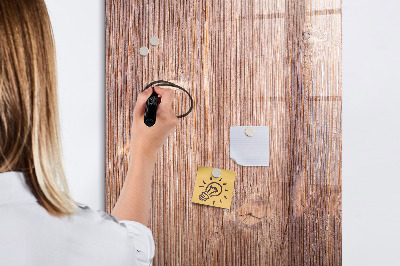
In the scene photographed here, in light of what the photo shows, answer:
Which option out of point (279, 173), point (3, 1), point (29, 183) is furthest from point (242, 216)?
point (3, 1)

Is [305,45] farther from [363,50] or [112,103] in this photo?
[112,103]

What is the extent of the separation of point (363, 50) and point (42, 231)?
74 centimetres

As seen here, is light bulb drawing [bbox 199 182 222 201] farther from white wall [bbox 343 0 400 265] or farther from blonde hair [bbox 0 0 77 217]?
blonde hair [bbox 0 0 77 217]

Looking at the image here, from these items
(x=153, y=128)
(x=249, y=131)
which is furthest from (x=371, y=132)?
(x=153, y=128)

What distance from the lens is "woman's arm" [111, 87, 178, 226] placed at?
2.00ft

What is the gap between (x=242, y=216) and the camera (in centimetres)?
85

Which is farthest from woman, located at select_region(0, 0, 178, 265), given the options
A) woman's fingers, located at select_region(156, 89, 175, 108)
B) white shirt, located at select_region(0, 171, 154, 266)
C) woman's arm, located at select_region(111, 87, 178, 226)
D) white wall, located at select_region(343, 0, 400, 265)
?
white wall, located at select_region(343, 0, 400, 265)

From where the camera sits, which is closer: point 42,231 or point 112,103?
point 42,231

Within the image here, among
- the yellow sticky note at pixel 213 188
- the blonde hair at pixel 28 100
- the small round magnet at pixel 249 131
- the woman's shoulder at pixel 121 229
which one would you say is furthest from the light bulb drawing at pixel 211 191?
the blonde hair at pixel 28 100

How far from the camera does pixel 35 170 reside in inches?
16.0

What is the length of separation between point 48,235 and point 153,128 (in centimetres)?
33

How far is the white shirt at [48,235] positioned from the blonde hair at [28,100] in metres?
0.01

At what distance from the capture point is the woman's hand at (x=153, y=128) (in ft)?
2.18

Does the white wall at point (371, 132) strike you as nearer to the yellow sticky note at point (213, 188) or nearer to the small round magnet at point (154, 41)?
the yellow sticky note at point (213, 188)
